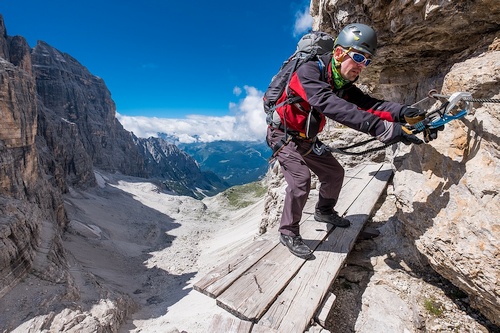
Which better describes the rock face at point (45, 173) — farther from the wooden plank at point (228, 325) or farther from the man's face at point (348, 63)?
the man's face at point (348, 63)

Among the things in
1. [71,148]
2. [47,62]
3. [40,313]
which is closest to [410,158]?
[40,313]

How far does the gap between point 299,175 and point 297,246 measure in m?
1.50

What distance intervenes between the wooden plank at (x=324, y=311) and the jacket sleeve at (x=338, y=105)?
9.46ft

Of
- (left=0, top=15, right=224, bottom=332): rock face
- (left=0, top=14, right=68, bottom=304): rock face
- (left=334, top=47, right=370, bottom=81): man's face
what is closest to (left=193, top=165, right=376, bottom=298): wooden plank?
(left=334, top=47, right=370, bottom=81): man's face

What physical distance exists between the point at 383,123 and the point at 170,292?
4578 centimetres

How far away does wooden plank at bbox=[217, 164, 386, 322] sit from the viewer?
3821 millimetres

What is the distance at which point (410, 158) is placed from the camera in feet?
18.3

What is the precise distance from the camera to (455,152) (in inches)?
164

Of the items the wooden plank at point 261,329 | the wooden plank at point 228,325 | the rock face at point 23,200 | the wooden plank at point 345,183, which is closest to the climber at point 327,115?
the wooden plank at point 345,183

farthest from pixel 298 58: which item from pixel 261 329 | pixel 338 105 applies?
pixel 261 329

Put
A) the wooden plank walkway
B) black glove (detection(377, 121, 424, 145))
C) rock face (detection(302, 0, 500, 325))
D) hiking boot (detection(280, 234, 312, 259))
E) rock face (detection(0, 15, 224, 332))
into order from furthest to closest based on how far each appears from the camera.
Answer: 1. rock face (detection(0, 15, 224, 332))
2. hiking boot (detection(280, 234, 312, 259))
3. black glove (detection(377, 121, 424, 145))
4. the wooden plank walkway
5. rock face (detection(302, 0, 500, 325))

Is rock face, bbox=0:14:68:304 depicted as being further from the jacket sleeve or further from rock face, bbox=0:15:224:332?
the jacket sleeve

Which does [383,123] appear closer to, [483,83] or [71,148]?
[483,83]

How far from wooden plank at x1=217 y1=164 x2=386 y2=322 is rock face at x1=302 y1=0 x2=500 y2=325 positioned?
195cm
